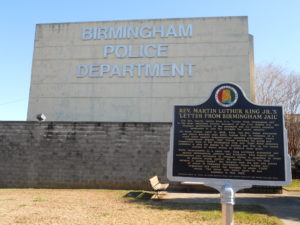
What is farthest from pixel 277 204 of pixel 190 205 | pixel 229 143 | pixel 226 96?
pixel 226 96

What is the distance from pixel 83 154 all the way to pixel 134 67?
29.5ft

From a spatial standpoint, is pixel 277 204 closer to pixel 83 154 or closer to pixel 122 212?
pixel 122 212

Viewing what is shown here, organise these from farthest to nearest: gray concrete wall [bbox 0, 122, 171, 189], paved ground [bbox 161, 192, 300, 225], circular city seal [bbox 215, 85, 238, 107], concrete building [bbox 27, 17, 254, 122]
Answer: concrete building [bbox 27, 17, 254, 122], gray concrete wall [bbox 0, 122, 171, 189], paved ground [bbox 161, 192, 300, 225], circular city seal [bbox 215, 85, 238, 107]

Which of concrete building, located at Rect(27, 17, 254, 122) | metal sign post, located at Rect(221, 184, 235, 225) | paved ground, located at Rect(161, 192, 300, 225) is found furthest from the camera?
concrete building, located at Rect(27, 17, 254, 122)

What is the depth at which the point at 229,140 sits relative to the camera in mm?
5273

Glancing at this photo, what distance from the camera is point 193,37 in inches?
826

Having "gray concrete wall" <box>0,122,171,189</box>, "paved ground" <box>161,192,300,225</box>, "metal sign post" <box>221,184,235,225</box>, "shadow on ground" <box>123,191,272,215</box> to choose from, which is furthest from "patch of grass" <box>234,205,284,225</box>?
"gray concrete wall" <box>0,122,171,189</box>

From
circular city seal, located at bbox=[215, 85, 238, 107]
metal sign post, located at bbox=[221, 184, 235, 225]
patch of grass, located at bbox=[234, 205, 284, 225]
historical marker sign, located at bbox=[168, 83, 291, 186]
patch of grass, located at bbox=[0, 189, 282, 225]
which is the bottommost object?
patch of grass, located at bbox=[0, 189, 282, 225]

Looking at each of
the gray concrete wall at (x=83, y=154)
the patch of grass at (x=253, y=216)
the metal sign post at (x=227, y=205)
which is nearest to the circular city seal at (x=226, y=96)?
the metal sign post at (x=227, y=205)

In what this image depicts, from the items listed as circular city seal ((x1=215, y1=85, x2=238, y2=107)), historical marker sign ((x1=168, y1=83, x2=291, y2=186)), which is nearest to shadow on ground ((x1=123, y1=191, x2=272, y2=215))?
historical marker sign ((x1=168, y1=83, x2=291, y2=186))

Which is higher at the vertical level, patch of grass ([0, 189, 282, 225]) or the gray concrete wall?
the gray concrete wall

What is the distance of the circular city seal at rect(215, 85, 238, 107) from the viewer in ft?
18.1

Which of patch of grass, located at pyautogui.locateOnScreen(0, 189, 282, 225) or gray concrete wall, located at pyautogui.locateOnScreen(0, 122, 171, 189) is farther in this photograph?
gray concrete wall, located at pyautogui.locateOnScreen(0, 122, 171, 189)

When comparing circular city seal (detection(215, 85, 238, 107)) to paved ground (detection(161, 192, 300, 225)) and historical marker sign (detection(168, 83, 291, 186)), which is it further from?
paved ground (detection(161, 192, 300, 225))
